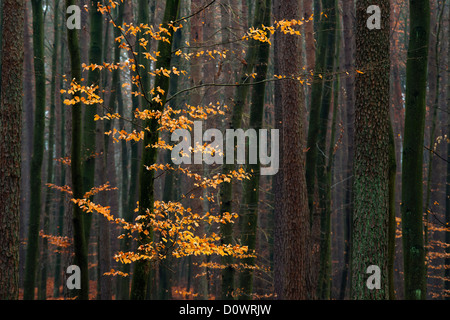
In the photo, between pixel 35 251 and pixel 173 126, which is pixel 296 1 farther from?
pixel 35 251

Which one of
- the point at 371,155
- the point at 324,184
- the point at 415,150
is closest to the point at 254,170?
the point at 324,184

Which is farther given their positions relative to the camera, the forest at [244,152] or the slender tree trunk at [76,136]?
the slender tree trunk at [76,136]

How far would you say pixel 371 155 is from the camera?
273 inches

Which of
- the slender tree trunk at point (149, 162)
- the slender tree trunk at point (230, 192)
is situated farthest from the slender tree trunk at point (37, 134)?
the slender tree trunk at point (149, 162)

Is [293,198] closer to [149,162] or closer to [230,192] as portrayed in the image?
[230,192]

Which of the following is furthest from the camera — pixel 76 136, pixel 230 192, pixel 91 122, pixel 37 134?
pixel 37 134

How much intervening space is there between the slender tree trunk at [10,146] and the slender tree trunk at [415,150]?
6603 millimetres

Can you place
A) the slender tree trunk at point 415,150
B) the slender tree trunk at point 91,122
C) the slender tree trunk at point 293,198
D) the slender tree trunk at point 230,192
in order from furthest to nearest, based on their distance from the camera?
1. the slender tree trunk at point 230,192
2. the slender tree trunk at point 91,122
3. the slender tree trunk at point 293,198
4. the slender tree trunk at point 415,150

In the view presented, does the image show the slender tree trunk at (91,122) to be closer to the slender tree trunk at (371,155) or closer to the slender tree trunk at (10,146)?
the slender tree trunk at (10,146)

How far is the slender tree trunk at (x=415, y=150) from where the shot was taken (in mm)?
8500

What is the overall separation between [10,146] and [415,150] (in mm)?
6804

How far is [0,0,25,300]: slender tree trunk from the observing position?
6.68 meters

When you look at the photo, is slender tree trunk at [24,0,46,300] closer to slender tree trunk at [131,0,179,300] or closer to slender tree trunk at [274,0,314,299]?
slender tree trunk at [131,0,179,300]
